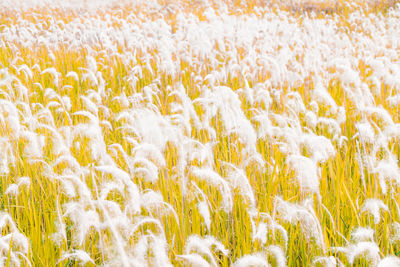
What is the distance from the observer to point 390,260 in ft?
3.43

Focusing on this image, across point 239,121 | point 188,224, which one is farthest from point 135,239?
point 239,121

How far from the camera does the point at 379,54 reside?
5.56 m

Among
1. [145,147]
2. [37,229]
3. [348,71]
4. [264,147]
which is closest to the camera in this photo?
[145,147]

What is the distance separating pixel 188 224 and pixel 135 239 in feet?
0.75

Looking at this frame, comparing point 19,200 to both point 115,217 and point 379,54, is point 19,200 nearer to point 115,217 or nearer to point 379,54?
point 115,217

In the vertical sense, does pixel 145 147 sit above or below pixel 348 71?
below

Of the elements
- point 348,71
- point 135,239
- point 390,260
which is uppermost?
point 348,71

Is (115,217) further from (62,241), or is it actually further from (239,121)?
(239,121)

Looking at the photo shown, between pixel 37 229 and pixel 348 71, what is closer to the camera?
pixel 37 229

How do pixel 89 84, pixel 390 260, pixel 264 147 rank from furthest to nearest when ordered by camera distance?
pixel 89 84, pixel 264 147, pixel 390 260

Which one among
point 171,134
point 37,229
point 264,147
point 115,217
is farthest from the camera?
point 264,147

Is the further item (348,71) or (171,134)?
(348,71)

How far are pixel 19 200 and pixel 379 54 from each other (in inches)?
200

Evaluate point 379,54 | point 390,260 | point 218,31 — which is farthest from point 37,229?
point 379,54
